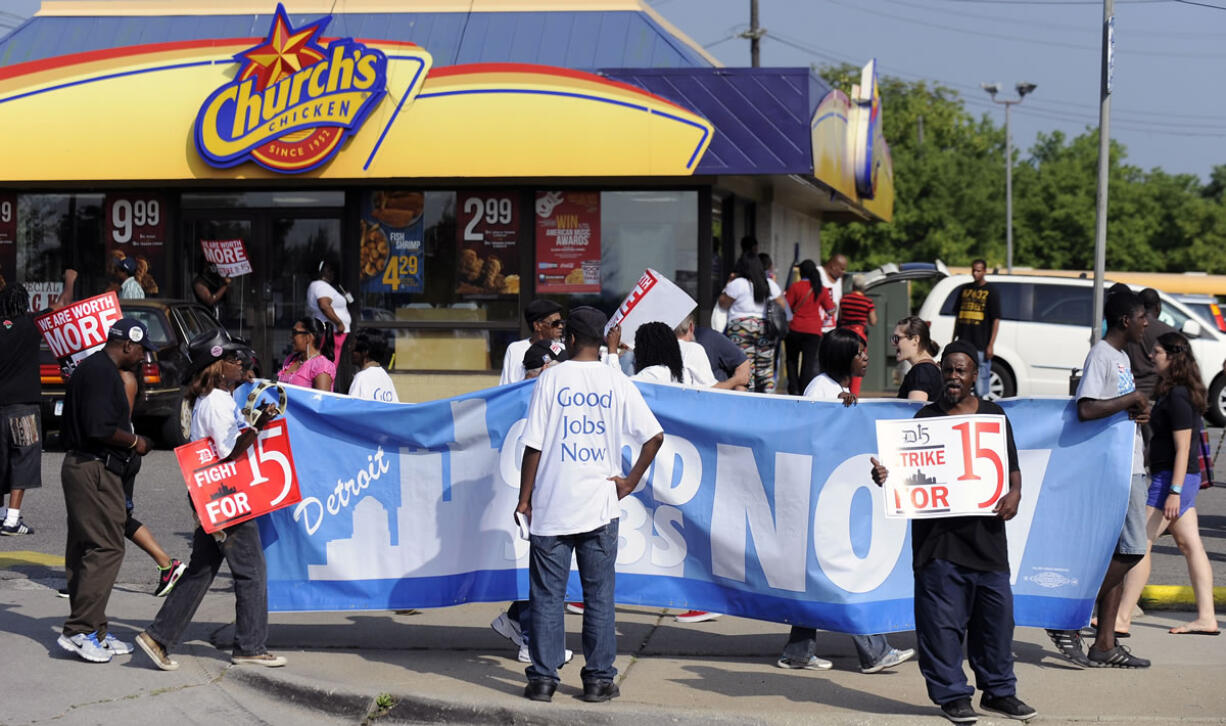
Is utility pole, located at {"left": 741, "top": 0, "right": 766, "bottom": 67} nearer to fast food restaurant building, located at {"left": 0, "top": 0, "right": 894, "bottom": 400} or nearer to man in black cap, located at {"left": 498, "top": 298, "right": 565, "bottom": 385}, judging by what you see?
fast food restaurant building, located at {"left": 0, "top": 0, "right": 894, "bottom": 400}

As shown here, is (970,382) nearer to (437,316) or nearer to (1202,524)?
(1202,524)

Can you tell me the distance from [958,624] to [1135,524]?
1635mm

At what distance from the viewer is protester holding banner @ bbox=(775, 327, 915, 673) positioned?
264 inches

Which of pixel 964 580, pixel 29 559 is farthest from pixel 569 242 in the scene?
pixel 964 580

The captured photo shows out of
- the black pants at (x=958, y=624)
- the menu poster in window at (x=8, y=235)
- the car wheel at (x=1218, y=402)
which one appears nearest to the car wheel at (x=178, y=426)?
the menu poster in window at (x=8, y=235)

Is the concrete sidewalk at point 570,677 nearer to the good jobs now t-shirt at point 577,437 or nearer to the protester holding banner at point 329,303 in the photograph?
the good jobs now t-shirt at point 577,437

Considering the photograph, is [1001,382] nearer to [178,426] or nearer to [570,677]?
[178,426]

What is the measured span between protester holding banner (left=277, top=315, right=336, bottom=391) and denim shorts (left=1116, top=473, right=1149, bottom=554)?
187 inches

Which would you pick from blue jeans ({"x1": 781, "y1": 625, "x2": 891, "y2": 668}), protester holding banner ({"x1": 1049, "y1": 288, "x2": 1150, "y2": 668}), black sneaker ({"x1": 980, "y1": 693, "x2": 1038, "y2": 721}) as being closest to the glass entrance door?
blue jeans ({"x1": 781, "y1": 625, "x2": 891, "y2": 668})

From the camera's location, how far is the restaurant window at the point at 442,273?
56.4ft

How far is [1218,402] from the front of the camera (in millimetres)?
20500

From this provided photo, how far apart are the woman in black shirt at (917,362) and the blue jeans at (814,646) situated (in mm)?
1191

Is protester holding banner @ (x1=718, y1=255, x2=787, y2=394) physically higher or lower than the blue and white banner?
higher

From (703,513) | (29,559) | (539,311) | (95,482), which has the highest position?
(539,311)
